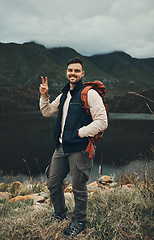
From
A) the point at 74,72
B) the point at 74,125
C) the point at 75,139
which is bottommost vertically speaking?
the point at 75,139

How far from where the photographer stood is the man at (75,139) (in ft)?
6.53

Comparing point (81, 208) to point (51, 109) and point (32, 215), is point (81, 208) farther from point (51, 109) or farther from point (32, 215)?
point (51, 109)

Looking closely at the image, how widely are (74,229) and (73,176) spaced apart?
58cm

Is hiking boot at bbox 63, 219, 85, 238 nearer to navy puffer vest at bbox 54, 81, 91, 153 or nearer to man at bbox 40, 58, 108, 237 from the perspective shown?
man at bbox 40, 58, 108, 237

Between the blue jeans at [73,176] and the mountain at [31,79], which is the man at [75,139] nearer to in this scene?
the blue jeans at [73,176]

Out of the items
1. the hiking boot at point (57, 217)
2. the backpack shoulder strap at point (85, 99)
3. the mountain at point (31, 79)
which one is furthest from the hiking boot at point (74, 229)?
the mountain at point (31, 79)

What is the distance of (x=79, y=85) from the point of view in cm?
218

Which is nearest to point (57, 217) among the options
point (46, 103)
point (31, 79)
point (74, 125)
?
point (74, 125)

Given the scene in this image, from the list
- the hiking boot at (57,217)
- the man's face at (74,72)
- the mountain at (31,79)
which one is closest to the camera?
the man's face at (74,72)

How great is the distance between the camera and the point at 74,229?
2061 mm

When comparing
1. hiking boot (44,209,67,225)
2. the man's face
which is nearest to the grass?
hiking boot (44,209,67,225)

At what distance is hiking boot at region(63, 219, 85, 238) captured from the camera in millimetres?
2035

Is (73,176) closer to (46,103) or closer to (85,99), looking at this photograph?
(85,99)

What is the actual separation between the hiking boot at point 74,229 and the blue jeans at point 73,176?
0.05 meters
